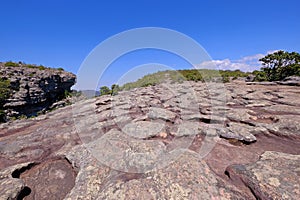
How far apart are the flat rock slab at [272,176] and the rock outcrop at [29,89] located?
94.1 feet

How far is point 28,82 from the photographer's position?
2606cm

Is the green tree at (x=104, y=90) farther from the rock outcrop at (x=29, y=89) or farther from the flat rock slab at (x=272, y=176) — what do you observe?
the flat rock slab at (x=272, y=176)

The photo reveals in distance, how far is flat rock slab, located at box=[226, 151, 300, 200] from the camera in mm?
1719

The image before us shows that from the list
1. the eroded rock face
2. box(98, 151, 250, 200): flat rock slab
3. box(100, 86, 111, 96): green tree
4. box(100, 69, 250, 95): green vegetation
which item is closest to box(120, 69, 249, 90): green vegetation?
box(100, 69, 250, 95): green vegetation

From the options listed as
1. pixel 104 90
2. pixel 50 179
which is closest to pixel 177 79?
pixel 104 90

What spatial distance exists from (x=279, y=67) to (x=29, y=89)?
1512 inches

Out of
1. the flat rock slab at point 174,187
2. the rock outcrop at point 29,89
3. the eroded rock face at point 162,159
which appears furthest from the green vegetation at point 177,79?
the flat rock slab at point 174,187

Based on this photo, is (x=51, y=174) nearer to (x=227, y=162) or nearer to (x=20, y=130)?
(x=227, y=162)

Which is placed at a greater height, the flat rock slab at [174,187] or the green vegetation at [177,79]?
the green vegetation at [177,79]

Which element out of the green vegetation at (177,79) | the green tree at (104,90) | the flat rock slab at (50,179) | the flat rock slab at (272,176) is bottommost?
the flat rock slab at (50,179)

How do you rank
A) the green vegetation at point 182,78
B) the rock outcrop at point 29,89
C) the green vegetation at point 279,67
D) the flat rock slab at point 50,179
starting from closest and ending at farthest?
the flat rock slab at point 50,179 → the green vegetation at point 279,67 → the rock outcrop at point 29,89 → the green vegetation at point 182,78

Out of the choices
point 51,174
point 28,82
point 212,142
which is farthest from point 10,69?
point 212,142

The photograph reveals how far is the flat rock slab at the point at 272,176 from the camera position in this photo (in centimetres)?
172

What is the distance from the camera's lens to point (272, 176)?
193cm
